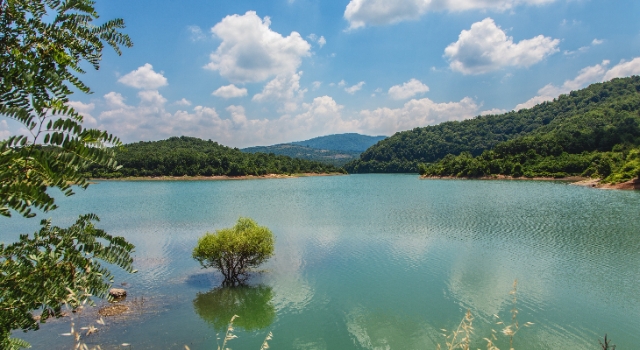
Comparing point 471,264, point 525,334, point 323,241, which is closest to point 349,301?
point 525,334

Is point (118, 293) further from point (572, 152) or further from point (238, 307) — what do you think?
point (572, 152)

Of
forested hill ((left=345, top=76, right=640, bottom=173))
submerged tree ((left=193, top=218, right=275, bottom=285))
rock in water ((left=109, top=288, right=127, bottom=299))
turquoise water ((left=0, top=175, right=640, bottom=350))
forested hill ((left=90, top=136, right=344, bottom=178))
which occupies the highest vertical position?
forested hill ((left=345, top=76, right=640, bottom=173))

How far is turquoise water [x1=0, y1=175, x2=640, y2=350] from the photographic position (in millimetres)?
14133

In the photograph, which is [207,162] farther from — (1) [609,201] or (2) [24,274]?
(2) [24,274]

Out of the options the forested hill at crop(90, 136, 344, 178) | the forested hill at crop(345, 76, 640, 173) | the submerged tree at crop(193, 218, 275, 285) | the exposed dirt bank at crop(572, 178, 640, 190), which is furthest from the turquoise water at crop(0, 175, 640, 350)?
the forested hill at crop(345, 76, 640, 173)

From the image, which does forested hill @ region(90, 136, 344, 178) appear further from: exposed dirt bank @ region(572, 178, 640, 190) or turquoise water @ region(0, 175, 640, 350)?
exposed dirt bank @ region(572, 178, 640, 190)

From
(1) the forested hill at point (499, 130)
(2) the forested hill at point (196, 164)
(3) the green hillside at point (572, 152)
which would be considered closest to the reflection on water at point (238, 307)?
(3) the green hillside at point (572, 152)

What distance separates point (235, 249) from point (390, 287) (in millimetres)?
8450

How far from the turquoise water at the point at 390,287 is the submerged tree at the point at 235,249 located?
1.01m

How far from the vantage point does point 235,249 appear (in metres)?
19.4

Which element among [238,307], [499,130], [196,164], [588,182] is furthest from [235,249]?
[499,130]

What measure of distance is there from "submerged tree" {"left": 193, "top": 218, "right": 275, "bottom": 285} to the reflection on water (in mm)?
1248

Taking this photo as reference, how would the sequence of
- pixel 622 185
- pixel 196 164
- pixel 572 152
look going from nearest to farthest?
pixel 622 185, pixel 572 152, pixel 196 164

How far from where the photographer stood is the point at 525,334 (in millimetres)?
13758
